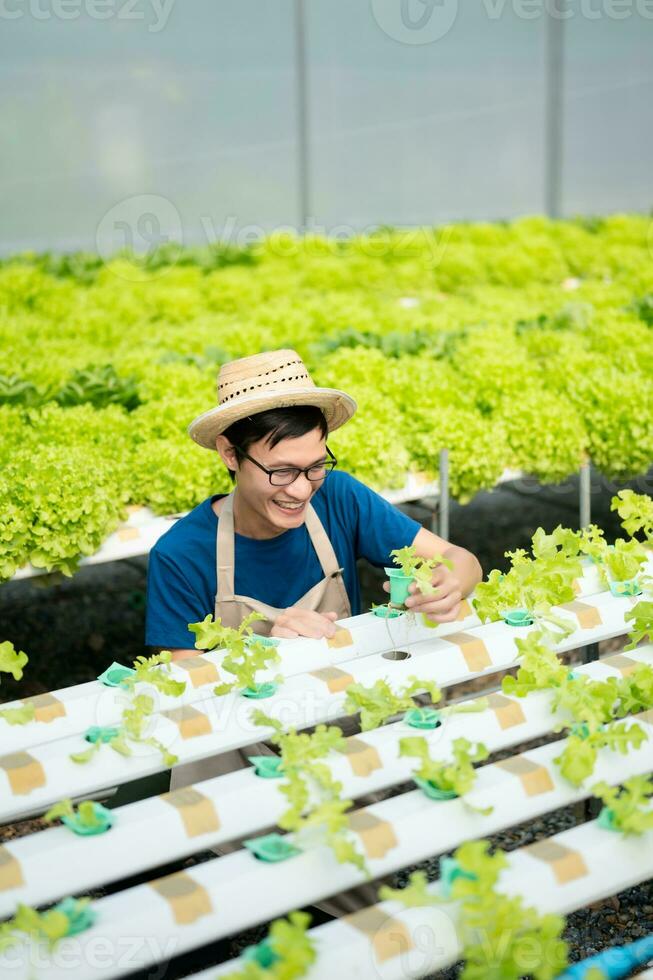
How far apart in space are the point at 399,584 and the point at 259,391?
0.66 metres

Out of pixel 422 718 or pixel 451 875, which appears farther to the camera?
pixel 422 718

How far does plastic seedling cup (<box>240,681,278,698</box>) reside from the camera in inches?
86.0

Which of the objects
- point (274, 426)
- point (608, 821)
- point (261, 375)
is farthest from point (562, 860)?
point (261, 375)

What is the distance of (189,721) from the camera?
6.80ft

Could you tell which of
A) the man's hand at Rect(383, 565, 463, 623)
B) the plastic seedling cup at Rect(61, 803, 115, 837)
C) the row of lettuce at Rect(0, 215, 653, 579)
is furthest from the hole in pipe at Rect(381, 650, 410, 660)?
the row of lettuce at Rect(0, 215, 653, 579)

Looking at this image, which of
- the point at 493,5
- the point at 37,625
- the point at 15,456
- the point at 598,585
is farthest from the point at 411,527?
the point at 493,5

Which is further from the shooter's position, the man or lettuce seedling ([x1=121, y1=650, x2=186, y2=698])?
the man

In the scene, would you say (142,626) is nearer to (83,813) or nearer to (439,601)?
(439,601)

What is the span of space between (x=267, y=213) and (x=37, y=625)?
26.2 ft

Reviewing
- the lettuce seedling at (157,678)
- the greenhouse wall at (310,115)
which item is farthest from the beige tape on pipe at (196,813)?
the greenhouse wall at (310,115)

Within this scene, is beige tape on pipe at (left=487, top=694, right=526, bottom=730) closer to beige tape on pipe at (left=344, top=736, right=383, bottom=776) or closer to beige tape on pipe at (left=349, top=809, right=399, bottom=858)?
beige tape on pipe at (left=344, top=736, right=383, bottom=776)

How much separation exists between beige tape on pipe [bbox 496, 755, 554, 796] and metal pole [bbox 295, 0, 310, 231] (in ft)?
36.7

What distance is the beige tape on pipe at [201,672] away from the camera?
2.27 meters

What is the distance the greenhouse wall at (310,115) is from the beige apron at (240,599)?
883 centimetres
